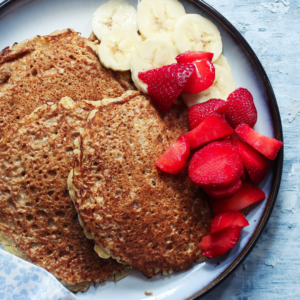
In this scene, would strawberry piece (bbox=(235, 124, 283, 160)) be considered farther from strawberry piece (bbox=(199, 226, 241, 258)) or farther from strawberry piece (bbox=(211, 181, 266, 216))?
strawberry piece (bbox=(199, 226, 241, 258))

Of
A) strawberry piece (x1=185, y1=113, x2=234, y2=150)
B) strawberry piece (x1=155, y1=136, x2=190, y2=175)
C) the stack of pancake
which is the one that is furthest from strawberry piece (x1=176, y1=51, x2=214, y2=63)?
strawberry piece (x1=155, y1=136, x2=190, y2=175)

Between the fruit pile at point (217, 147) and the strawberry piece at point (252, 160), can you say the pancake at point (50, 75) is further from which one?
the strawberry piece at point (252, 160)

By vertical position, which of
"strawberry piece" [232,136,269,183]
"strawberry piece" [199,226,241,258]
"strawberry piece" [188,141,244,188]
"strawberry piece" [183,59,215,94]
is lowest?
"strawberry piece" [199,226,241,258]

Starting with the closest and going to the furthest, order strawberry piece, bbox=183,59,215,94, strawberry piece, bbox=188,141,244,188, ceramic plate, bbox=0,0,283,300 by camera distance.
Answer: strawberry piece, bbox=188,141,244,188 < strawberry piece, bbox=183,59,215,94 < ceramic plate, bbox=0,0,283,300

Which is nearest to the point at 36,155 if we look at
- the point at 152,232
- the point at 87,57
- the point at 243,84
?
the point at 87,57

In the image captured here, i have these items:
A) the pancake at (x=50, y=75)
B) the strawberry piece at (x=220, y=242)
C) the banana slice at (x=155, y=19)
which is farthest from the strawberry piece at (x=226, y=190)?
the banana slice at (x=155, y=19)

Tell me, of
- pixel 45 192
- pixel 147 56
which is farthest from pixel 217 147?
pixel 45 192
